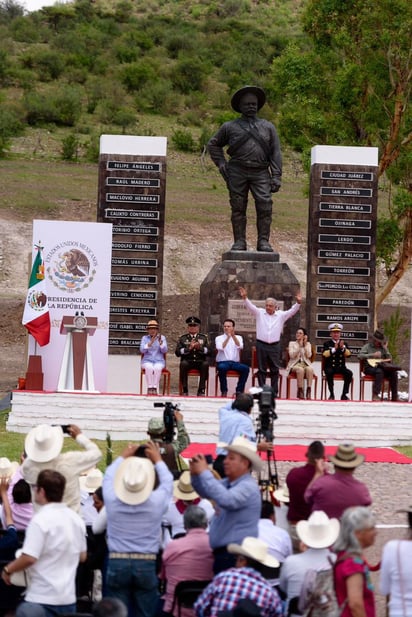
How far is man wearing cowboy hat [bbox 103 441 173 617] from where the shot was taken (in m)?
7.31

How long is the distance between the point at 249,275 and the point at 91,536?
41.5ft

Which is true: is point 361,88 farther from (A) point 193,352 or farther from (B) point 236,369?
(B) point 236,369

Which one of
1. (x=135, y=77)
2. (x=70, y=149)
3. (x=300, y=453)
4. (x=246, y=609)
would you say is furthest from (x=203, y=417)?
(x=135, y=77)

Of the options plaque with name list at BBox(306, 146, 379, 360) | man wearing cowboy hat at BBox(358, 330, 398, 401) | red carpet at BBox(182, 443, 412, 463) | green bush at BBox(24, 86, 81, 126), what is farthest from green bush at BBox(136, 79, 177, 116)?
red carpet at BBox(182, 443, 412, 463)

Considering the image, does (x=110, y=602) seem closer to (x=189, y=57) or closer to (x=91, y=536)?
(x=91, y=536)

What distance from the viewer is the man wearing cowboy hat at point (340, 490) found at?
25.2ft

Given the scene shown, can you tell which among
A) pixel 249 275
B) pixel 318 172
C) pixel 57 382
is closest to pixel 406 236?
pixel 318 172

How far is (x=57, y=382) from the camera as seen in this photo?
60.6 feet

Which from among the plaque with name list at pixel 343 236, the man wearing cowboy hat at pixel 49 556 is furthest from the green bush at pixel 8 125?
the man wearing cowboy hat at pixel 49 556

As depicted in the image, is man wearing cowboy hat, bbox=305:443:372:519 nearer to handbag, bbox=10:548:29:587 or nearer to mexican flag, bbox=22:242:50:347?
handbag, bbox=10:548:29:587

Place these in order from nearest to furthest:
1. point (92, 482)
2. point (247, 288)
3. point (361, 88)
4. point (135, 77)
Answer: point (92, 482) → point (247, 288) → point (361, 88) → point (135, 77)

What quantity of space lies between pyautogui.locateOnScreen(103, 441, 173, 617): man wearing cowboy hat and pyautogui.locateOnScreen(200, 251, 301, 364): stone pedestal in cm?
1298

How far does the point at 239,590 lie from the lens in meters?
6.69

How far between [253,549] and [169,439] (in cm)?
314
